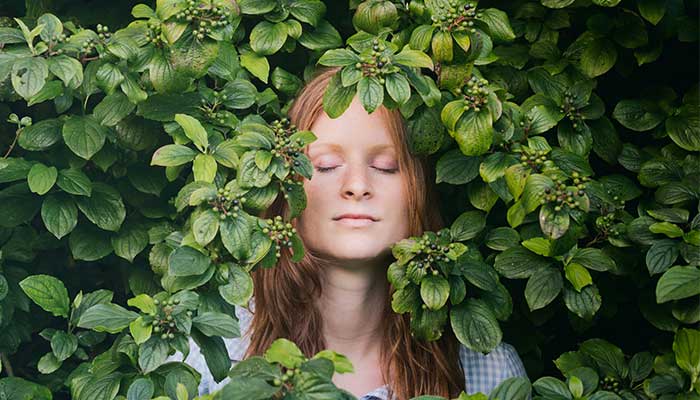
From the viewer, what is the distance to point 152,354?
1.71m

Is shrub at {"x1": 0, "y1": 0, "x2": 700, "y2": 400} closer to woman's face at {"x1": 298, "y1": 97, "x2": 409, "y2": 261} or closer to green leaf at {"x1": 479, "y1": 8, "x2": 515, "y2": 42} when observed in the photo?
green leaf at {"x1": 479, "y1": 8, "x2": 515, "y2": 42}

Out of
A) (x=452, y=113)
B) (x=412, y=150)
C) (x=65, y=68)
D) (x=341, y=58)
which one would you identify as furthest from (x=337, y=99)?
(x=65, y=68)

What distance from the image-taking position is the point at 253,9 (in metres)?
2.20

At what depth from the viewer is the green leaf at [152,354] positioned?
67.2 inches

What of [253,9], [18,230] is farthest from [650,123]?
[18,230]

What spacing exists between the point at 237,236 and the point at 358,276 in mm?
540

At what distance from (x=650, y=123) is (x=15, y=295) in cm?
150

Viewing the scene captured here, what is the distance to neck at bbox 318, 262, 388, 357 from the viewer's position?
2215mm

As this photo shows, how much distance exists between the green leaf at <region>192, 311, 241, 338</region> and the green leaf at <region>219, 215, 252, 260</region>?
11cm

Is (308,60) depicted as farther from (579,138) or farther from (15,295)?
(15,295)

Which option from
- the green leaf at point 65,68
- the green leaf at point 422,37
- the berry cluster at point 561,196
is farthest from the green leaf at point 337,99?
the green leaf at point 65,68

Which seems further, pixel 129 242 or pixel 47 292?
pixel 129 242

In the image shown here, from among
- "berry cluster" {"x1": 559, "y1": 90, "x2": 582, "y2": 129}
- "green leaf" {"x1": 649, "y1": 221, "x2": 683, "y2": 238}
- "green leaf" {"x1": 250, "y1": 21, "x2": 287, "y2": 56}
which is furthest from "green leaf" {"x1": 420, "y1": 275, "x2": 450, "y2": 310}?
"green leaf" {"x1": 250, "y1": 21, "x2": 287, "y2": 56}

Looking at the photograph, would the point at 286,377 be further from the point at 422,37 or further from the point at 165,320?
the point at 422,37
